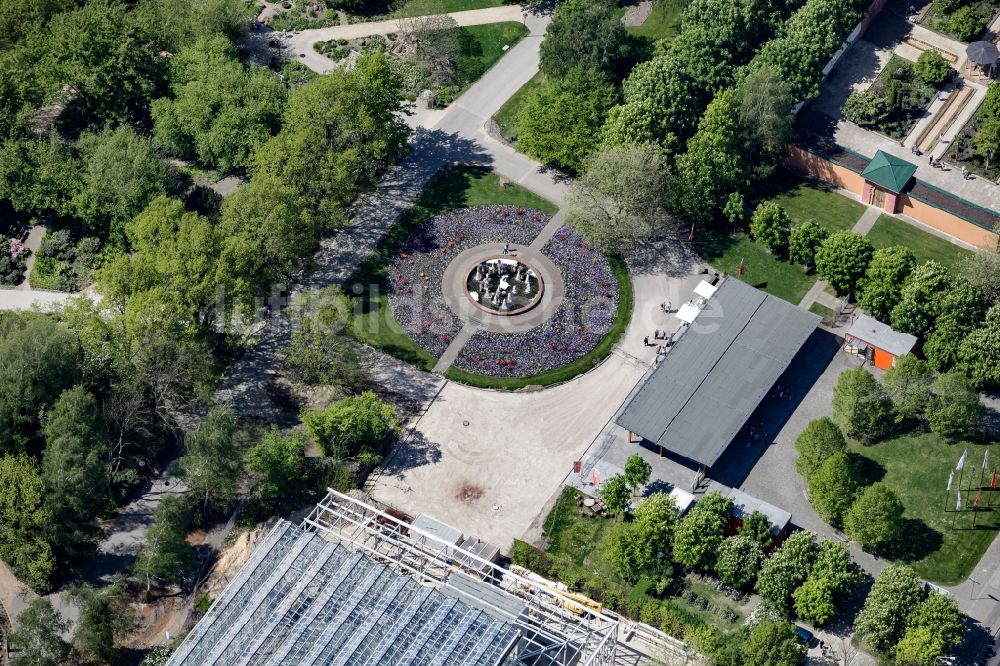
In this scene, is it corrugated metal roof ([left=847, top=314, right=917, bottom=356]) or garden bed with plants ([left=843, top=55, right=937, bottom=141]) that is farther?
garden bed with plants ([left=843, top=55, right=937, bottom=141])

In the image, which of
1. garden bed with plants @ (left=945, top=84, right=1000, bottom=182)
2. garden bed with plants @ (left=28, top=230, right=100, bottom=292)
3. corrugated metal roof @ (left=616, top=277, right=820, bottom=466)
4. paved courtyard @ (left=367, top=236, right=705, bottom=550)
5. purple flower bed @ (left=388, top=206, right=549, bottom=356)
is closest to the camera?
paved courtyard @ (left=367, top=236, right=705, bottom=550)

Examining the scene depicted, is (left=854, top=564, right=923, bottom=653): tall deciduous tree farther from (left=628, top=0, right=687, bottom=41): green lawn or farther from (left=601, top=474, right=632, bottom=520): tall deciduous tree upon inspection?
(left=628, top=0, right=687, bottom=41): green lawn

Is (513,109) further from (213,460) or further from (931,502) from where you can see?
(931,502)

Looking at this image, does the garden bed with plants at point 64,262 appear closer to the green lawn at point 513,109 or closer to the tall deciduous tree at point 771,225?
the green lawn at point 513,109

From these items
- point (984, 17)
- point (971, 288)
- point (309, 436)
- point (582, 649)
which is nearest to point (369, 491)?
point (309, 436)

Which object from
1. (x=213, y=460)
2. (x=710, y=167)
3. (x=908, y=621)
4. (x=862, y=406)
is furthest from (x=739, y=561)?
(x=213, y=460)

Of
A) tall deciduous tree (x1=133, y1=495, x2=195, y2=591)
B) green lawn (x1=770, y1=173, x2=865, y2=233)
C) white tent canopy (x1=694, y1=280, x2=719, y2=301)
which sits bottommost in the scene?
tall deciduous tree (x1=133, y1=495, x2=195, y2=591)

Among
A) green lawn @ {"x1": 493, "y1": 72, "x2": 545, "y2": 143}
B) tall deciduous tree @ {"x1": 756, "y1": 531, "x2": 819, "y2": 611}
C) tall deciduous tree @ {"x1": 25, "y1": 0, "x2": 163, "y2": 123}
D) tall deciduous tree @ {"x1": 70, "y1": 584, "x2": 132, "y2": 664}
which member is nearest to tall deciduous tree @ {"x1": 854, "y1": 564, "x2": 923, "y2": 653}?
tall deciduous tree @ {"x1": 756, "y1": 531, "x2": 819, "y2": 611}
